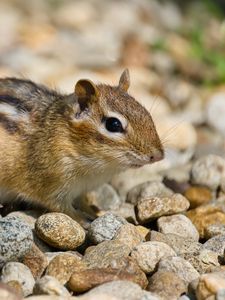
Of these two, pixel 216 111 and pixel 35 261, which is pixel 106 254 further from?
pixel 216 111

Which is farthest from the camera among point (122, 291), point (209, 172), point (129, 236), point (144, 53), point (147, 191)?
point (144, 53)

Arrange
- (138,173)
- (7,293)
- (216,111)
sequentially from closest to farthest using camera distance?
(7,293)
(138,173)
(216,111)

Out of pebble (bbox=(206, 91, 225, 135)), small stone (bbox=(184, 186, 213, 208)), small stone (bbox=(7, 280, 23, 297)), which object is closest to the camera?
small stone (bbox=(7, 280, 23, 297))

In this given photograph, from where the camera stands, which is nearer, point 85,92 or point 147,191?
point 85,92

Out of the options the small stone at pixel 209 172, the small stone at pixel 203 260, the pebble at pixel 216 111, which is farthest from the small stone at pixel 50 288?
the pebble at pixel 216 111

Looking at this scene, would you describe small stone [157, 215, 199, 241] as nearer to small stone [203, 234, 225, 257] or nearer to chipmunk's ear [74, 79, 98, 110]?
small stone [203, 234, 225, 257]

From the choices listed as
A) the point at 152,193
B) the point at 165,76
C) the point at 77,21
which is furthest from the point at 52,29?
the point at 152,193

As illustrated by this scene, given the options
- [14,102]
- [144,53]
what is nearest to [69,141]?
[14,102]

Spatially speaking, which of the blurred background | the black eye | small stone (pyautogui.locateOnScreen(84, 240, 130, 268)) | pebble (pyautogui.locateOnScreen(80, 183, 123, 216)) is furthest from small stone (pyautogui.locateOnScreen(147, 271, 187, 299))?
the blurred background

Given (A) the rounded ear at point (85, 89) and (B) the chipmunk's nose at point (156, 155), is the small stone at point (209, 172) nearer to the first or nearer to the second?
(B) the chipmunk's nose at point (156, 155)
